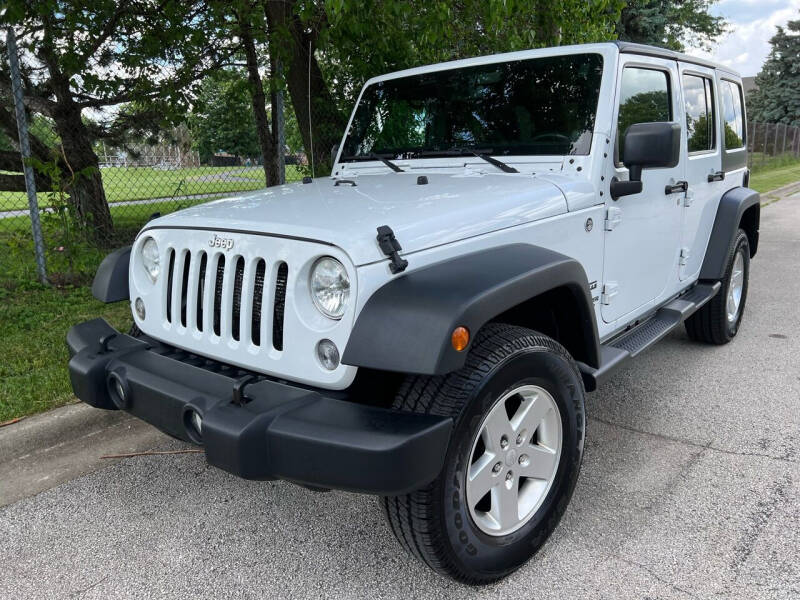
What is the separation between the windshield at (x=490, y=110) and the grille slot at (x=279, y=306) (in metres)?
1.46

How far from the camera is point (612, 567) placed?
2.36 meters

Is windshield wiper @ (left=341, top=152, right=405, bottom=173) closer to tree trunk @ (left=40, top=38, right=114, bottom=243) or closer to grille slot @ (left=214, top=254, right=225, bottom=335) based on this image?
grille slot @ (left=214, top=254, right=225, bottom=335)

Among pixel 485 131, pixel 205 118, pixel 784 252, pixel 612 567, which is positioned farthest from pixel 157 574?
pixel 784 252

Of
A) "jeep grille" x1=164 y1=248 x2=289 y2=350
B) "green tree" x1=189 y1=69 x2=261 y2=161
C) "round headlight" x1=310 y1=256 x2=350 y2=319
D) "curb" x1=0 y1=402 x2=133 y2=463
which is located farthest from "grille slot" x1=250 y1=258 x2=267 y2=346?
"green tree" x1=189 y1=69 x2=261 y2=161

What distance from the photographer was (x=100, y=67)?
6398mm

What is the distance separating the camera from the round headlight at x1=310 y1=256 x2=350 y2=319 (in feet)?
6.79

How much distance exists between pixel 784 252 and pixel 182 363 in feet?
27.8

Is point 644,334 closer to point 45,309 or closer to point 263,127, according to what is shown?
point 45,309

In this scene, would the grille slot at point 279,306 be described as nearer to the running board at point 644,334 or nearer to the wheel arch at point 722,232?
the running board at point 644,334

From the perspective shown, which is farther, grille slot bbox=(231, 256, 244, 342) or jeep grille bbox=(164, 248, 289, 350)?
grille slot bbox=(231, 256, 244, 342)

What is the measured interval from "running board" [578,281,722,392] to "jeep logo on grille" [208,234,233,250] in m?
1.51

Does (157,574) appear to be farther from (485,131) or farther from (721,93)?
(721,93)

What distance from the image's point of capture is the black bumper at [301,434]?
1834 millimetres

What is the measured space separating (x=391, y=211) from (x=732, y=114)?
3658 millimetres
